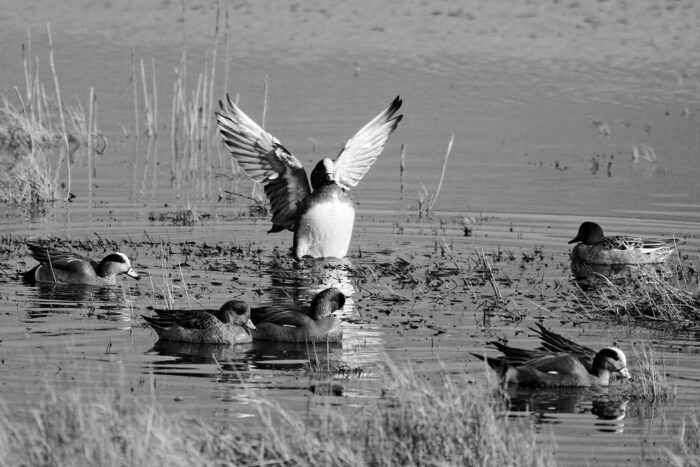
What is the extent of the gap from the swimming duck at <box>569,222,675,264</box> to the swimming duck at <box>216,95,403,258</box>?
259 centimetres

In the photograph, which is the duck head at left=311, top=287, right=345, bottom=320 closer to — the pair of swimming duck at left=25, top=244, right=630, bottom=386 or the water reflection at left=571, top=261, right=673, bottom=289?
the pair of swimming duck at left=25, top=244, right=630, bottom=386

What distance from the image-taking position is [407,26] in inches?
1284

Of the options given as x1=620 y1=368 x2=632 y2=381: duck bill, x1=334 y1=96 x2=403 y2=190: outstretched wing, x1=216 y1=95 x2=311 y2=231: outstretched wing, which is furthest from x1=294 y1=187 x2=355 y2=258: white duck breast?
x1=620 y1=368 x2=632 y2=381: duck bill

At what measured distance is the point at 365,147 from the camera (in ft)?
49.6

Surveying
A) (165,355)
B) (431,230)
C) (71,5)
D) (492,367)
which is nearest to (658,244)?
(431,230)

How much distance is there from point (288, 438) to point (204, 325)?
339 centimetres

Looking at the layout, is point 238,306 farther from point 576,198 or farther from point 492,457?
point 576,198

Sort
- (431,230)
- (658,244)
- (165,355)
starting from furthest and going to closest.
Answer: (431,230)
(658,244)
(165,355)

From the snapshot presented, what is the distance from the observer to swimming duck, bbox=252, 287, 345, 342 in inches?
394

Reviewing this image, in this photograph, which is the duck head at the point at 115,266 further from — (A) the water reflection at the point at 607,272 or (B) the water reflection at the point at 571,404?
(B) the water reflection at the point at 571,404

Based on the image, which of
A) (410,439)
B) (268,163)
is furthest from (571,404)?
(268,163)

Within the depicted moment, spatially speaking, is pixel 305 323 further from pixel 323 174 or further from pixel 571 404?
pixel 323 174

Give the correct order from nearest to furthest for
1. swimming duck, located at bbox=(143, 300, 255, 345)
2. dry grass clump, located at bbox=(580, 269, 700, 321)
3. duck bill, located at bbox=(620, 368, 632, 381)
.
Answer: duck bill, located at bbox=(620, 368, 632, 381) → swimming duck, located at bbox=(143, 300, 255, 345) → dry grass clump, located at bbox=(580, 269, 700, 321)

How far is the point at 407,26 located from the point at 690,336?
76.3ft
